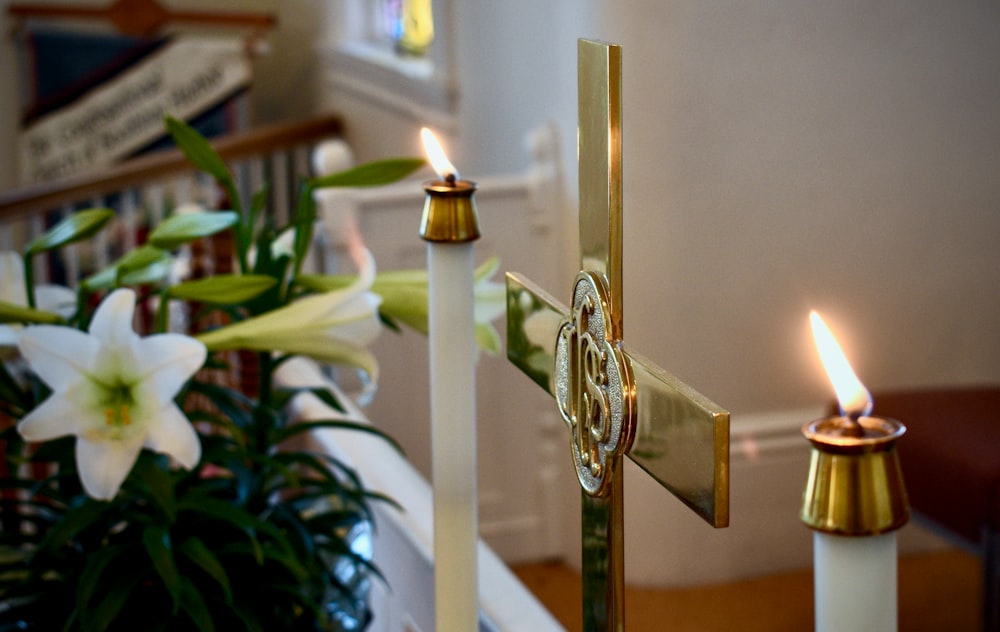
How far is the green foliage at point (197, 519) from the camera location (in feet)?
2.77

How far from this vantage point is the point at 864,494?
14.1 inches

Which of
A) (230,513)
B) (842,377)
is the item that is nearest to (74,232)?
(230,513)

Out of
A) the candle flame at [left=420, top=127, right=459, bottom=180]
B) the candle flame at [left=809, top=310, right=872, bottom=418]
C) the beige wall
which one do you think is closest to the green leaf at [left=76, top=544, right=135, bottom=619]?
the candle flame at [left=420, top=127, right=459, bottom=180]

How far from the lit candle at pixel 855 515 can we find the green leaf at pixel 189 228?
2.16ft

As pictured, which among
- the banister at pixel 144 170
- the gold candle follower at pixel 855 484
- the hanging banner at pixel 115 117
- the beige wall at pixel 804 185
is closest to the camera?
the gold candle follower at pixel 855 484

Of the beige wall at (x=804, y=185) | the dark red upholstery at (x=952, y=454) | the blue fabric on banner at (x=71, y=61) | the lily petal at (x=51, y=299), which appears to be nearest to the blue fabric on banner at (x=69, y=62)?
the blue fabric on banner at (x=71, y=61)

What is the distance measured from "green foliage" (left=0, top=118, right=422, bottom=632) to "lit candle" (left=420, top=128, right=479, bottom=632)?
0.71 feet

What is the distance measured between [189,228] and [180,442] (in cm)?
23

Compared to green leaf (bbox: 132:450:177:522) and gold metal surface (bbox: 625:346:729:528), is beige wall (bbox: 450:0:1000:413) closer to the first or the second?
green leaf (bbox: 132:450:177:522)

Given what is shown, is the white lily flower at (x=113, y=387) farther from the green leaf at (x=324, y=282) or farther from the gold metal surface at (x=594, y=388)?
the gold metal surface at (x=594, y=388)

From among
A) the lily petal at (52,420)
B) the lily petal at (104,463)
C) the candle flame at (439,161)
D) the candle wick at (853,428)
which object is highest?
the candle flame at (439,161)

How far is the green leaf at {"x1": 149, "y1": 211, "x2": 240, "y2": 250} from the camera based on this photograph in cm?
96

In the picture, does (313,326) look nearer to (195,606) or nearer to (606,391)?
(195,606)

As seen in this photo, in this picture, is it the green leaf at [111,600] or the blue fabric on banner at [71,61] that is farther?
the blue fabric on banner at [71,61]
